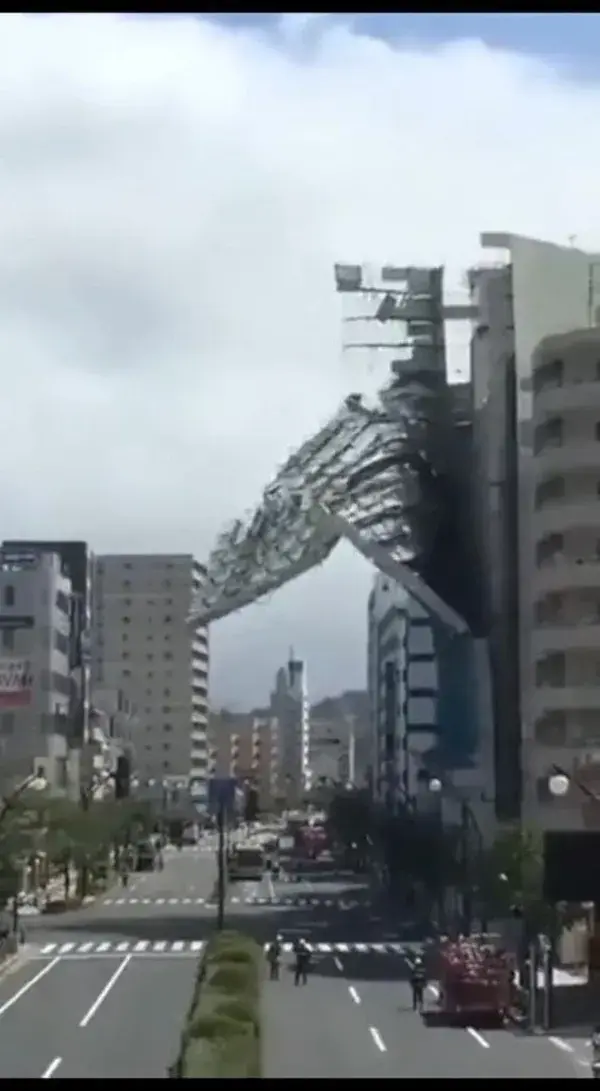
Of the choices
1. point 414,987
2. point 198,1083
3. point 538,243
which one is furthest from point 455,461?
point 198,1083

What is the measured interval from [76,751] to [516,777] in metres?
3.48

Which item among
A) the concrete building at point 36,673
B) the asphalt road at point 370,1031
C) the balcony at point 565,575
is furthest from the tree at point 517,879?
the balcony at point 565,575

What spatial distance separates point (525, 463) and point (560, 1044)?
21.6 feet

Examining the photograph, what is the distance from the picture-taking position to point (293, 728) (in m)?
11.8

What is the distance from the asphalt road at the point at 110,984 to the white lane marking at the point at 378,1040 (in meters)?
0.69

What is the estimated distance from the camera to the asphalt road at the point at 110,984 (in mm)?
6035

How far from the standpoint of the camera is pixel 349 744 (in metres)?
14.5

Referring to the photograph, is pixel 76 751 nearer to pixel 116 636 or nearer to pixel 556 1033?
pixel 116 636

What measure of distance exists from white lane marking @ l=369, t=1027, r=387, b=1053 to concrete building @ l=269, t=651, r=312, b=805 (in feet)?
10.3

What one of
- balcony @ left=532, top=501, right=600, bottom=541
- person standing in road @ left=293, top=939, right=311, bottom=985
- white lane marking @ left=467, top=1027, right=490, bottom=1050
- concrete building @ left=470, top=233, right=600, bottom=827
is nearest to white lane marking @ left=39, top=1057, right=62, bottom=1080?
white lane marking @ left=467, top=1027, right=490, bottom=1050

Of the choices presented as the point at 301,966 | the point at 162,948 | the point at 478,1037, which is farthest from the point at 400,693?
the point at 478,1037

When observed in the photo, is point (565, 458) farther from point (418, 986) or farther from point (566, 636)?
point (418, 986)

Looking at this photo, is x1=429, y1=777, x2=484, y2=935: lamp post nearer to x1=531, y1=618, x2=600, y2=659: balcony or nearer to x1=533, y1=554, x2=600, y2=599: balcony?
x1=531, y1=618, x2=600, y2=659: balcony

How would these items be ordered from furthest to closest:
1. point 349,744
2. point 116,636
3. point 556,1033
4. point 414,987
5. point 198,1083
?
point 349,744, point 116,636, point 414,987, point 556,1033, point 198,1083
